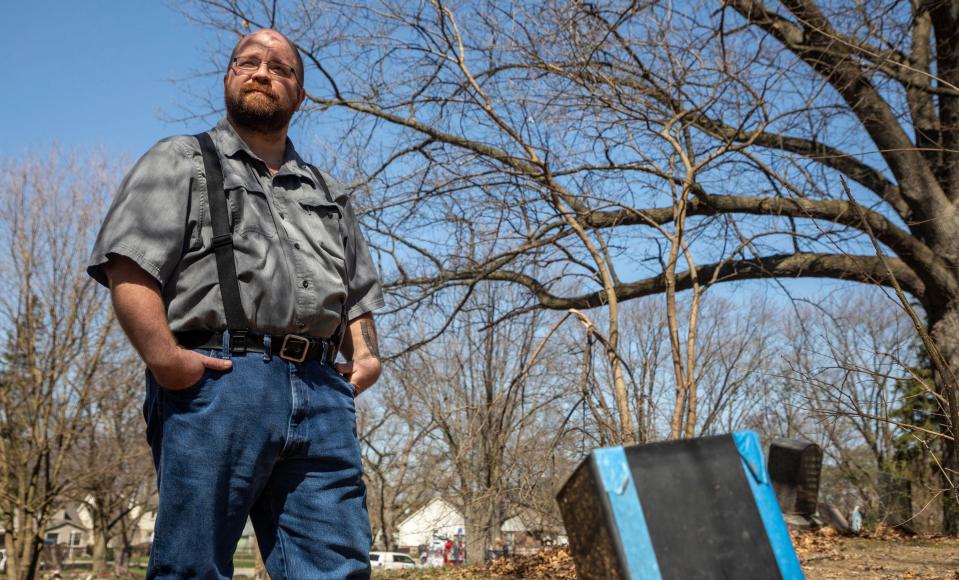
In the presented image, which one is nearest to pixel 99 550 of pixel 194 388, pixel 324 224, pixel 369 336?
pixel 369 336

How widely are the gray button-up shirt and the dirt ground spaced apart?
14.5 ft

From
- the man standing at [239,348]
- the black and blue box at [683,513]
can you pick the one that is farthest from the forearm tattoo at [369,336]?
the black and blue box at [683,513]

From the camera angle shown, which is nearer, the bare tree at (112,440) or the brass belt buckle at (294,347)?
the brass belt buckle at (294,347)

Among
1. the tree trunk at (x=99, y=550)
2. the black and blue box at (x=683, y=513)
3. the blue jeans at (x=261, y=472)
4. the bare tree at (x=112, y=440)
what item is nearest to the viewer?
the black and blue box at (x=683, y=513)

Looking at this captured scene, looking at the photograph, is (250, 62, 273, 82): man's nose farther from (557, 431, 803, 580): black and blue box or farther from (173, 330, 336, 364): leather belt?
(557, 431, 803, 580): black and blue box

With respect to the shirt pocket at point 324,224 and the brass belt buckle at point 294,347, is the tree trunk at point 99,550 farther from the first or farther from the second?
the brass belt buckle at point 294,347

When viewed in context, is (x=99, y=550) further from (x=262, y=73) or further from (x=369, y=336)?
(x=262, y=73)

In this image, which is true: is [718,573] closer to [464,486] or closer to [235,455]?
[235,455]

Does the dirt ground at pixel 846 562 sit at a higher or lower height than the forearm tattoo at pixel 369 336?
lower

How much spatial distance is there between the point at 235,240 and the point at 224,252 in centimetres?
5

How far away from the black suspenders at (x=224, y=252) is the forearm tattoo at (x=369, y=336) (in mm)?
534

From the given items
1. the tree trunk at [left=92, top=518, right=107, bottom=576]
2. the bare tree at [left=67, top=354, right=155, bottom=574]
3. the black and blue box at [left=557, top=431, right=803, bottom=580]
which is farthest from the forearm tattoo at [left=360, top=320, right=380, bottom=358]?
the tree trunk at [left=92, top=518, right=107, bottom=576]

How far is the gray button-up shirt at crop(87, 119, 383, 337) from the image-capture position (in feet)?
6.64

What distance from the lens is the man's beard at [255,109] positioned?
234 centimetres
